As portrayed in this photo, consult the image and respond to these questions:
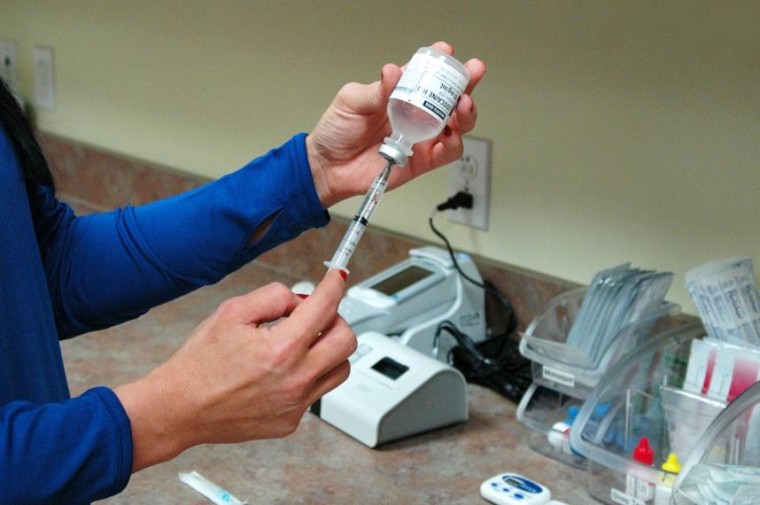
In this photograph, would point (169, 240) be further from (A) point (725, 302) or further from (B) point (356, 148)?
(A) point (725, 302)

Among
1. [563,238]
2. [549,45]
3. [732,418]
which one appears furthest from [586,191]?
[732,418]

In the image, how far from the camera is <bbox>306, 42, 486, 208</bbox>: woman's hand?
112 cm

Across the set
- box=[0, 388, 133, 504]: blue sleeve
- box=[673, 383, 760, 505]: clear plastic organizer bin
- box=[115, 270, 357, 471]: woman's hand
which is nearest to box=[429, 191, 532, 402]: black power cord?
box=[673, 383, 760, 505]: clear plastic organizer bin

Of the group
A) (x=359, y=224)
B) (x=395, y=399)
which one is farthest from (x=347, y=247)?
(x=395, y=399)

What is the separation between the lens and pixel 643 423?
1.24 m

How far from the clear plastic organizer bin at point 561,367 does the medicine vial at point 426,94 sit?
0.42m

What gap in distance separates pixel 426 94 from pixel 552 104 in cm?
57

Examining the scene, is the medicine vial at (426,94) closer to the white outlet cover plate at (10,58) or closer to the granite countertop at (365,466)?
the granite countertop at (365,466)

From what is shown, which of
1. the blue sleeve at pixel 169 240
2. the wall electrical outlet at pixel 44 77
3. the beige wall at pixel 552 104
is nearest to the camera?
the blue sleeve at pixel 169 240

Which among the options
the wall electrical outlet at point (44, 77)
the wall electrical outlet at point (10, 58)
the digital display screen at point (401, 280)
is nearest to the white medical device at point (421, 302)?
the digital display screen at point (401, 280)

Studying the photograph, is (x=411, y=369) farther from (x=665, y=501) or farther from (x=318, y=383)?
(x=318, y=383)

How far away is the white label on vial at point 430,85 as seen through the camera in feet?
3.21

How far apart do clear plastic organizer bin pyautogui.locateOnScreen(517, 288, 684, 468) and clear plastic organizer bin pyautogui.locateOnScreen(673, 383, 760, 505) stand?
19 centimetres

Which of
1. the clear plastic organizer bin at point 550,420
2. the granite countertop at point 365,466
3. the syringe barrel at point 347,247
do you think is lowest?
the granite countertop at point 365,466
